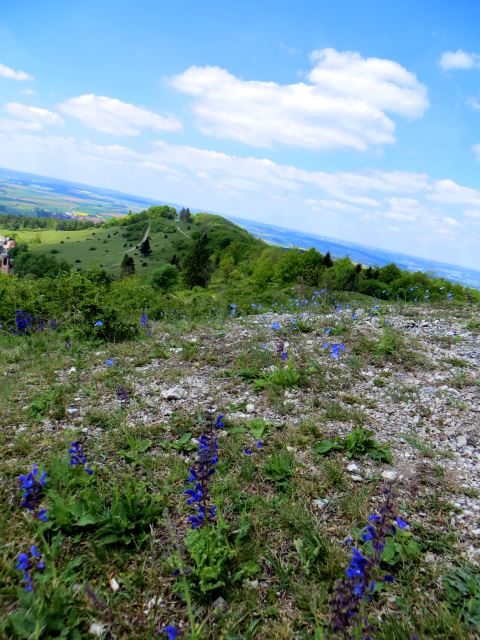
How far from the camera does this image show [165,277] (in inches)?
4697

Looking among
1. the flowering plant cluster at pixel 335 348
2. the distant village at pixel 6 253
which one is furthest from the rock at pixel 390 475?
the distant village at pixel 6 253

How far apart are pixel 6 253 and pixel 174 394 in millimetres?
162954

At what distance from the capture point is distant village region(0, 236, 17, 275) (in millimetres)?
132125

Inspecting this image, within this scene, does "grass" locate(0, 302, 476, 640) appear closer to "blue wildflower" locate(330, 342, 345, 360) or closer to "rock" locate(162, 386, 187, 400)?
"rock" locate(162, 386, 187, 400)

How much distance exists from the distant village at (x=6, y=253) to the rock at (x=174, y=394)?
135 meters

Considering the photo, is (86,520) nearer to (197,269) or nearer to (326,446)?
(326,446)

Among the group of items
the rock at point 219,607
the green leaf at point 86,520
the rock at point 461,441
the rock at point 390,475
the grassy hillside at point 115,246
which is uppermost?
the rock at point 461,441

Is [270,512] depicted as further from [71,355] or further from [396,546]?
[71,355]

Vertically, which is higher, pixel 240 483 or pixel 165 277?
pixel 240 483

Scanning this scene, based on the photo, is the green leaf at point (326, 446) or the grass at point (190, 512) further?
the green leaf at point (326, 446)

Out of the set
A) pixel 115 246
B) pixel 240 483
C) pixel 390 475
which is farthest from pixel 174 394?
pixel 115 246

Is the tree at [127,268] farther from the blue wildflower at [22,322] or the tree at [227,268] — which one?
the blue wildflower at [22,322]

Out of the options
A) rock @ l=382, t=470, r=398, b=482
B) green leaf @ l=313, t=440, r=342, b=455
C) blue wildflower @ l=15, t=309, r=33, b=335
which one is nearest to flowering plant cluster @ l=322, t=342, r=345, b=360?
green leaf @ l=313, t=440, r=342, b=455

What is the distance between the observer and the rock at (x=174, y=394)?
696 cm
